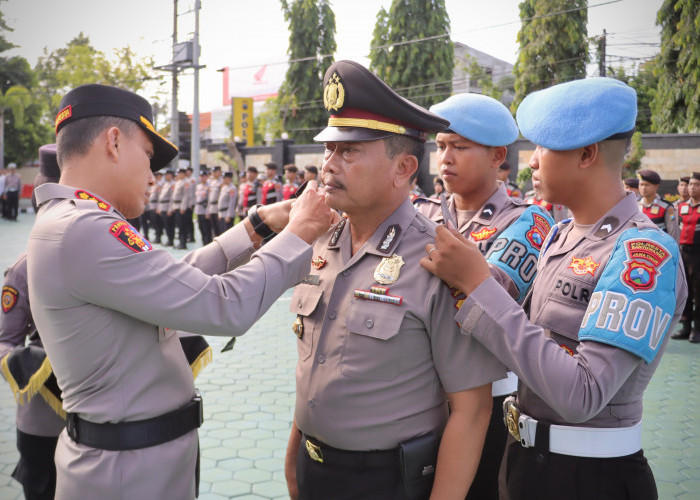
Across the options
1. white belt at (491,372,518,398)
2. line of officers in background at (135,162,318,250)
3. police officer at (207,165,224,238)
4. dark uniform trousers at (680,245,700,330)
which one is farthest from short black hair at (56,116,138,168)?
police officer at (207,165,224,238)

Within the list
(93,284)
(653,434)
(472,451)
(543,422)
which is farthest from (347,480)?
(653,434)

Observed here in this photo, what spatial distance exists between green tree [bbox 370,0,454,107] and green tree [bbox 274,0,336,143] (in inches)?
179

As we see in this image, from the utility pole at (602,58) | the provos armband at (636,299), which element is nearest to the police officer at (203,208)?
the provos armband at (636,299)

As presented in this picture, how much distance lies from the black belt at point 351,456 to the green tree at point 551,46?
21.4 m

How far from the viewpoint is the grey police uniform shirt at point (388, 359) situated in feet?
5.63

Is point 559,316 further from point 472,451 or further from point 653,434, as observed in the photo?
point 653,434

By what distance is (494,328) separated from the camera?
156cm

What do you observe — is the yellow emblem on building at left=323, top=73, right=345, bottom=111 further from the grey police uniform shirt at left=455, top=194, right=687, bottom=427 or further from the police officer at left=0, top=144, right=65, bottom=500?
the police officer at left=0, top=144, right=65, bottom=500

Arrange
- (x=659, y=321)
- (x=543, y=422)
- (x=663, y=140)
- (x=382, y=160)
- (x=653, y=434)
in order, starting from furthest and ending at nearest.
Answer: (x=663, y=140) → (x=653, y=434) → (x=382, y=160) → (x=543, y=422) → (x=659, y=321)

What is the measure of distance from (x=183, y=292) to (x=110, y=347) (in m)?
0.28

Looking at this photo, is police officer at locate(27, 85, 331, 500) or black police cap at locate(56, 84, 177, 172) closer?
police officer at locate(27, 85, 331, 500)

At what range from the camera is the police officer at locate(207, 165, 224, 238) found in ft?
54.4

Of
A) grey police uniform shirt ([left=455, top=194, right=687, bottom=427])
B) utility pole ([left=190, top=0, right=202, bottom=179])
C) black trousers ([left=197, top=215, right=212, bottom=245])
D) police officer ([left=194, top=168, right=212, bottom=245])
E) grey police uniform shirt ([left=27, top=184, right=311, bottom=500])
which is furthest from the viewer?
utility pole ([left=190, top=0, right=202, bottom=179])

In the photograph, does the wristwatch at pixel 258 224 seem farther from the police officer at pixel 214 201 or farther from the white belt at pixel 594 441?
the police officer at pixel 214 201
